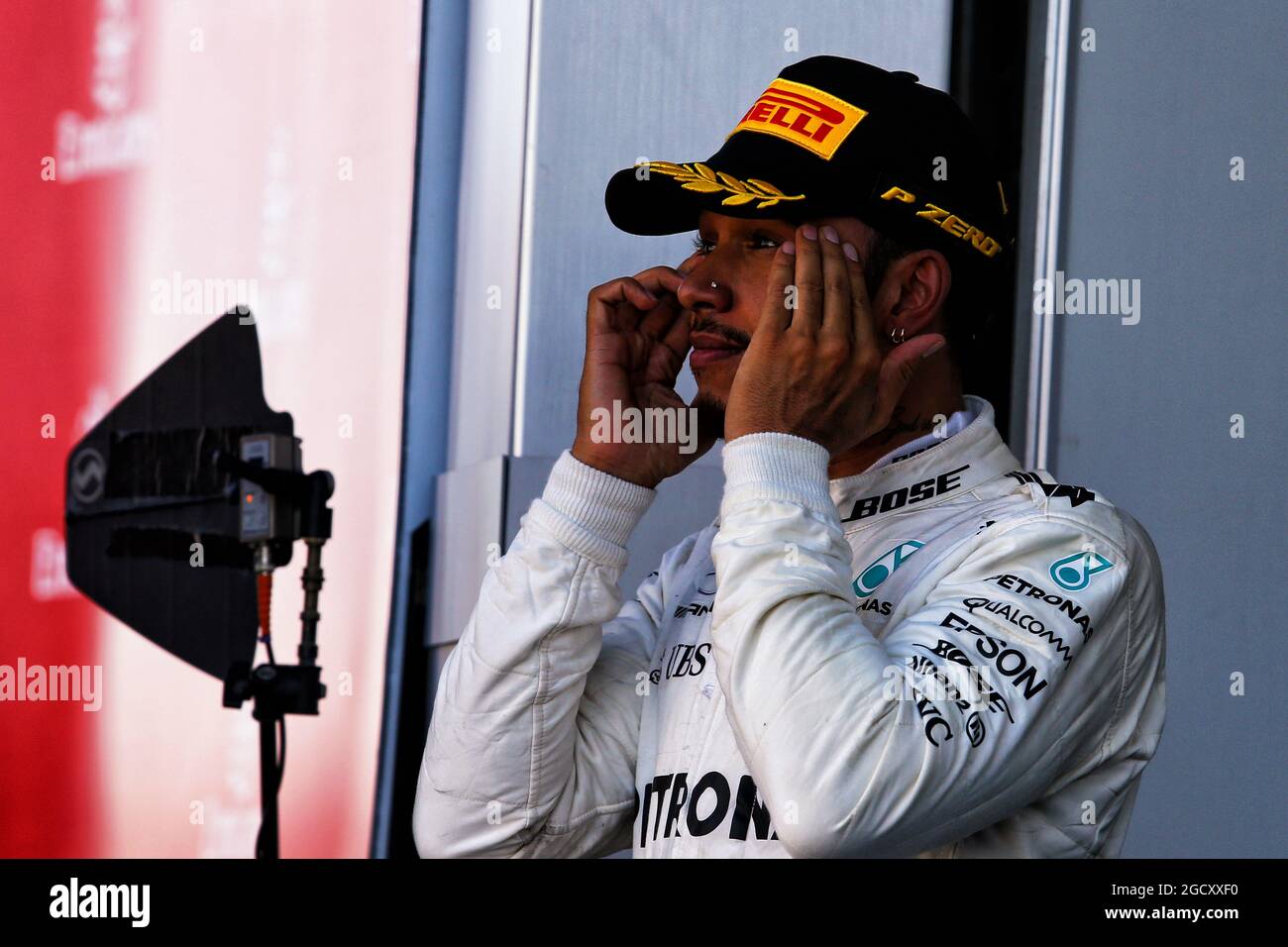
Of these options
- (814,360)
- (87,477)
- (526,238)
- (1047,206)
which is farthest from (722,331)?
(87,477)

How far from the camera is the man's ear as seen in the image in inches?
62.4

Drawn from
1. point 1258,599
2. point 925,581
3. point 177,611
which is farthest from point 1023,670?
point 177,611

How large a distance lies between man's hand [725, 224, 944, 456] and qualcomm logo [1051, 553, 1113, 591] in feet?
0.71

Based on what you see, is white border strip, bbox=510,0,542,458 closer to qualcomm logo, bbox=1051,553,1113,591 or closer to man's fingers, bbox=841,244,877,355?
man's fingers, bbox=841,244,877,355

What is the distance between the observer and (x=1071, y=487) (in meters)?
1.45

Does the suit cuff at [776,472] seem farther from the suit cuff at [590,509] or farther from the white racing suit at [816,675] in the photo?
the suit cuff at [590,509]

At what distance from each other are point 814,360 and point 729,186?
25 centimetres

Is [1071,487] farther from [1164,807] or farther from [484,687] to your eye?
[1164,807]

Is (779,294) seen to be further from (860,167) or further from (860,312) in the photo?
(860,167)

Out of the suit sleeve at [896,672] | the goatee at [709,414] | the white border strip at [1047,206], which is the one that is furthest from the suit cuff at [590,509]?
the white border strip at [1047,206]

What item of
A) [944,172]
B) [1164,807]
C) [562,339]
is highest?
[944,172]

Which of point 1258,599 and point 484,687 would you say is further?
point 1258,599

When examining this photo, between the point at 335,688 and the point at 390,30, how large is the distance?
95 centimetres

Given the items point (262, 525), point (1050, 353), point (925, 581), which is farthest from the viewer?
point (1050, 353)
